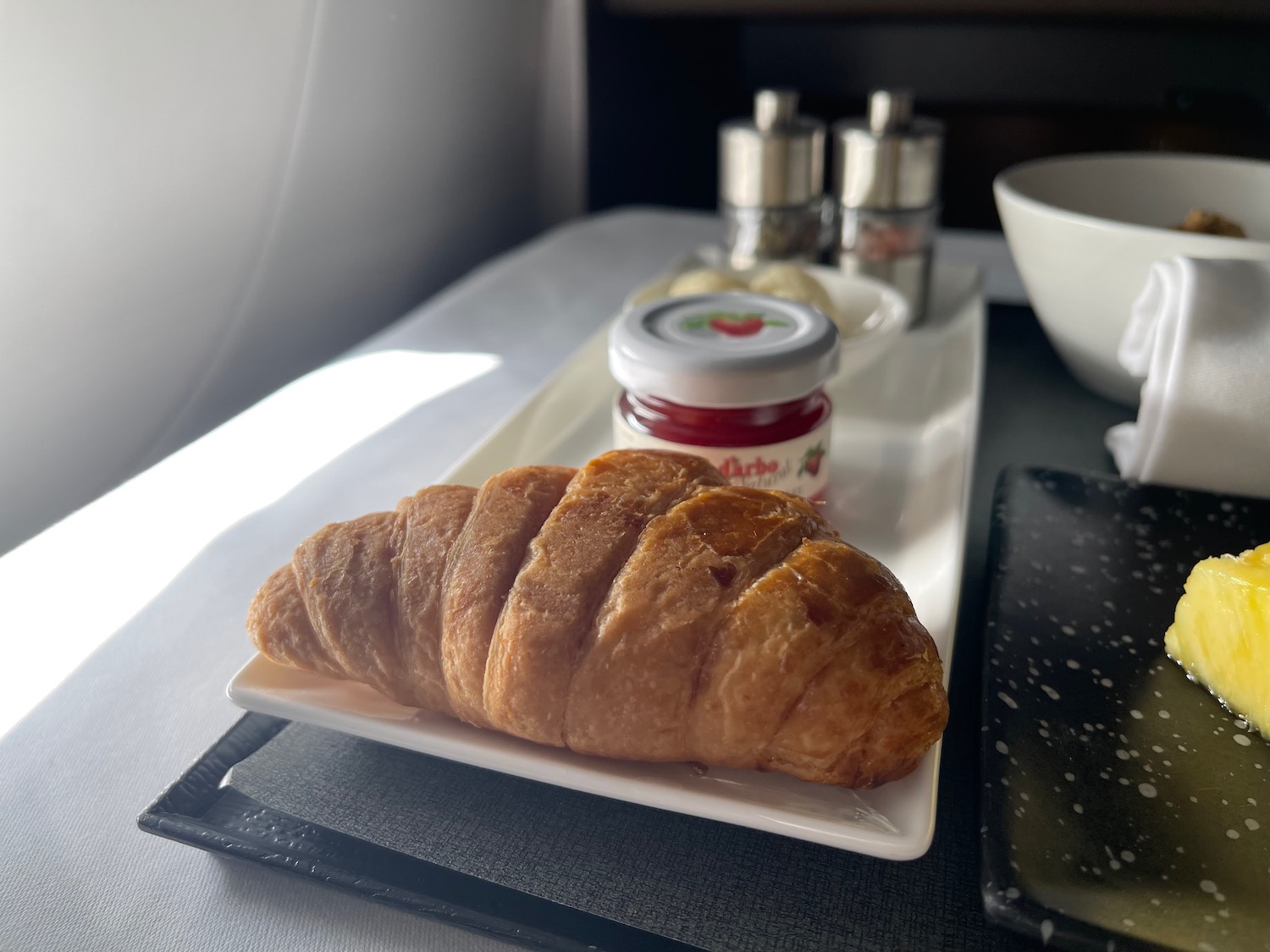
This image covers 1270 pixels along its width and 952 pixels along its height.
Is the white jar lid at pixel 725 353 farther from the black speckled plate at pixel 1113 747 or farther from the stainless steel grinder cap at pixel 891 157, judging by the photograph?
the stainless steel grinder cap at pixel 891 157

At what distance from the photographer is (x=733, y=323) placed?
78 cm

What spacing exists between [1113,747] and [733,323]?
1.34 ft

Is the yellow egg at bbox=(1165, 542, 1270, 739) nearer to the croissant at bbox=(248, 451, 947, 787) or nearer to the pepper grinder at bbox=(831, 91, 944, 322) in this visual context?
the croissant at bbox=(248, 451, 947, 787)

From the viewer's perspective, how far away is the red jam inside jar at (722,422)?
72 centimetres

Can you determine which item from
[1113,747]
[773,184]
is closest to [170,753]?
[1113,747]

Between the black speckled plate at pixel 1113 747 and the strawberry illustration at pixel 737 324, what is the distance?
0.75 feet

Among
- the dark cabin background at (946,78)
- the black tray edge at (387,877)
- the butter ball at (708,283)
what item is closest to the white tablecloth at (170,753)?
the black tray edge at (387,877)

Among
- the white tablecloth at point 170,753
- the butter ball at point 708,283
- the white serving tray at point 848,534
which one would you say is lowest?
the white tablecloth at point 170,753

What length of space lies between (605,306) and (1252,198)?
73 centimetres

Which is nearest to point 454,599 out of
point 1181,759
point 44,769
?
point 44,769

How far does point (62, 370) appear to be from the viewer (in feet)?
3.19

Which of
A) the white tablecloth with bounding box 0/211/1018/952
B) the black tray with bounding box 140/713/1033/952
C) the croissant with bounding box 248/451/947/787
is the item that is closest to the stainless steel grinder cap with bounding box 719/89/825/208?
the white tablecloth with bounding box 0/211/1018/952

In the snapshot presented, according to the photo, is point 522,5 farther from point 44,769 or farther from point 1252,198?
point 44,769

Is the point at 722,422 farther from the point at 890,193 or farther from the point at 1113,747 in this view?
the point at 890,193
